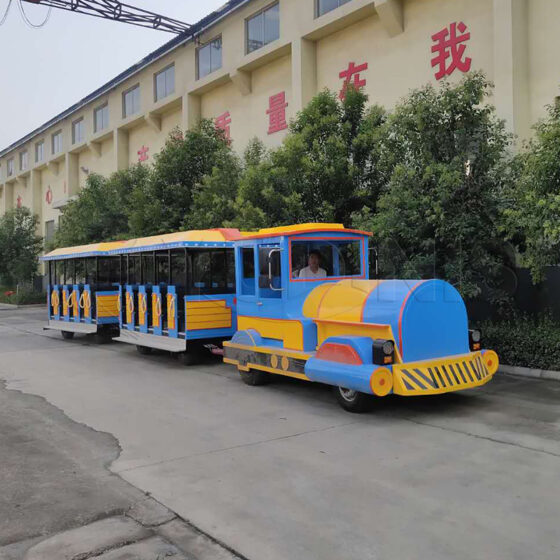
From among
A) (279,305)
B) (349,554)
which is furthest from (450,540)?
(279,305)

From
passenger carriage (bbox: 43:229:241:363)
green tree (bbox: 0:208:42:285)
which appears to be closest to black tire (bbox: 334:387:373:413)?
passenger carriage (bbox: 43:229:241:363)

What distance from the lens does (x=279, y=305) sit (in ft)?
26.8

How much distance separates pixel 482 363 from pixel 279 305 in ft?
9.31

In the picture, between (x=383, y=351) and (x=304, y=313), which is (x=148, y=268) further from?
(x=383, y=351)

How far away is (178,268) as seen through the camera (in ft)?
37.0

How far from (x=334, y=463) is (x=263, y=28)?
54.4 feet

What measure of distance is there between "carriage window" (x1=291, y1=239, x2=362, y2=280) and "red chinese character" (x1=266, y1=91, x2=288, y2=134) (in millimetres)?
9856

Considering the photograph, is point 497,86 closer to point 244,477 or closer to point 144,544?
point 244,477

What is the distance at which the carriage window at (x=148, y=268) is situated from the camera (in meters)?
12.2

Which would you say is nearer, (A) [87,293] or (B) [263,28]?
(A) [87,293]

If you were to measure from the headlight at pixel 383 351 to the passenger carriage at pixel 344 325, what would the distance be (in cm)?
1

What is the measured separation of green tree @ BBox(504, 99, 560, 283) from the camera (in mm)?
7719

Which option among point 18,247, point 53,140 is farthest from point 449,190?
point 53,140

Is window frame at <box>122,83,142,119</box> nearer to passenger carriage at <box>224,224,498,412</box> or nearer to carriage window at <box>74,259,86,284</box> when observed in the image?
carriage window at <box>74,259,86,284</box>
